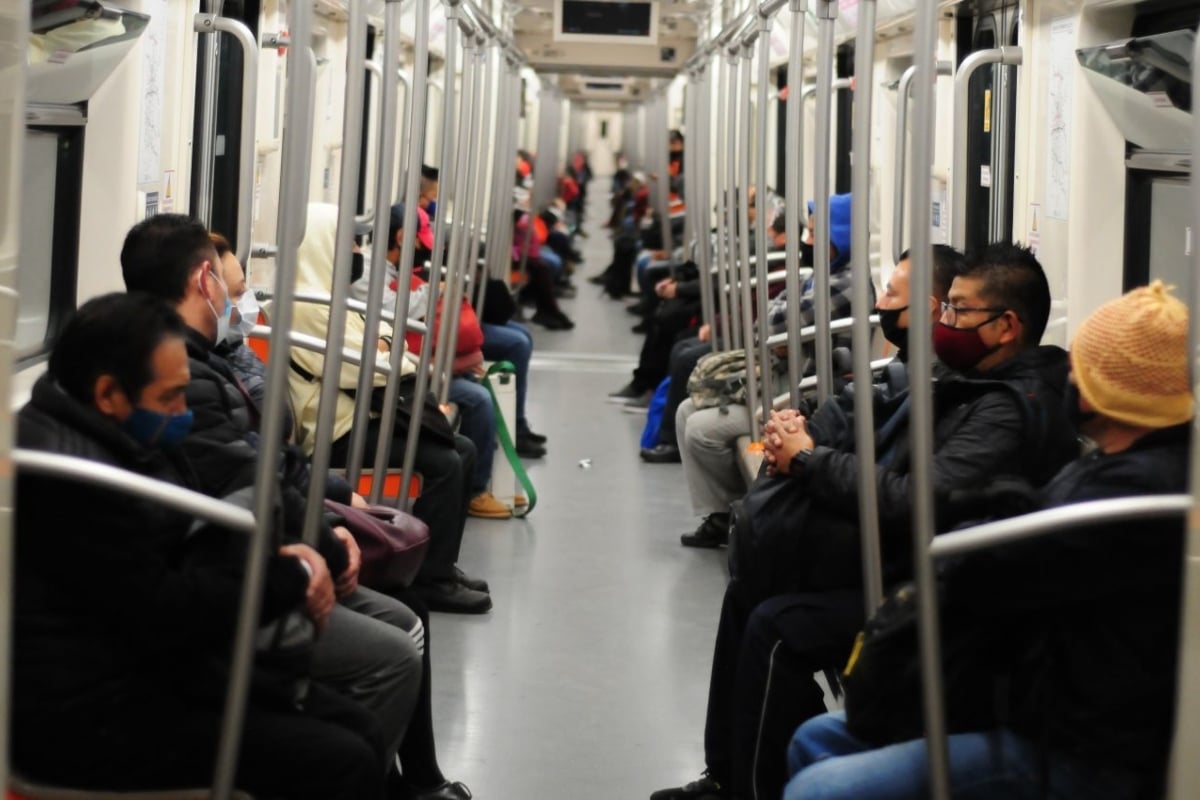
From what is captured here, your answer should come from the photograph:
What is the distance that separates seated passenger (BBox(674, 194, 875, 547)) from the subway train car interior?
16mm

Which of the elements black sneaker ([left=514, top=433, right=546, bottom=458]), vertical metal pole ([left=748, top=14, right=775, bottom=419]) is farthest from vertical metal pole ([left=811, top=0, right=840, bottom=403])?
black sneaker ([left=514, top=433, right=546, bottom=458])

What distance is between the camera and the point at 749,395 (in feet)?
17.2

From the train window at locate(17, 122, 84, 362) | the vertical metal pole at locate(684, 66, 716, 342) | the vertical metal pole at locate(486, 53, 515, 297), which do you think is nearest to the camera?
the train window at locate(17, 122, 84, 362)

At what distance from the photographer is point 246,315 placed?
3.98 m

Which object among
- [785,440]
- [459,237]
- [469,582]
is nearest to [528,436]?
[459,237]

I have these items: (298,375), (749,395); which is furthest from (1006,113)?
(298,375)

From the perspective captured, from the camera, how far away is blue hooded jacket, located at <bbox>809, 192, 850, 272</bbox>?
19.8ft

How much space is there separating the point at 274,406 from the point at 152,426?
214mm

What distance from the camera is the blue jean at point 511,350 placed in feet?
25.8

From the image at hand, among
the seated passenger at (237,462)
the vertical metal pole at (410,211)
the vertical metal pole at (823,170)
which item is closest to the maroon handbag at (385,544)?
the seated passenger at (237,462)

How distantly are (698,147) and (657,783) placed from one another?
4.99 meters

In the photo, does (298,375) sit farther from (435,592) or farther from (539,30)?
(539,30)

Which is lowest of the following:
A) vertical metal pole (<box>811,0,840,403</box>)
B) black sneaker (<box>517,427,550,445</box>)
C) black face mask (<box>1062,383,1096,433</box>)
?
black sneaker (<box>517,427,550,445</box>)

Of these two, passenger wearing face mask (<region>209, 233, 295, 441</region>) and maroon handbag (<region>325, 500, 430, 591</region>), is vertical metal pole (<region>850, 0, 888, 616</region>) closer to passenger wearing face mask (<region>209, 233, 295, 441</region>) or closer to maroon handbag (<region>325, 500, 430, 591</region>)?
maroon handbag (<region>325, 500, 430, 591</region>)
